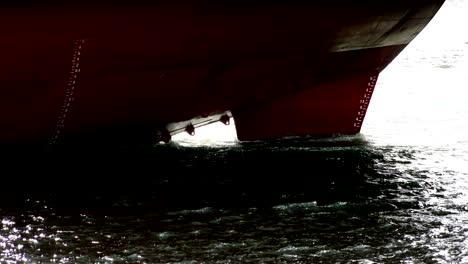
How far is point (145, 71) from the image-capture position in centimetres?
478

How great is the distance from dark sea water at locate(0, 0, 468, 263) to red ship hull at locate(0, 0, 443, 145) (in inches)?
12.5

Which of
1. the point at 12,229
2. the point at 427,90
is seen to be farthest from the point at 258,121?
the point at 427,90

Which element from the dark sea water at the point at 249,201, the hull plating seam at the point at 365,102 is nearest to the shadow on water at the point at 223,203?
the dark sea water at the point at 249,201

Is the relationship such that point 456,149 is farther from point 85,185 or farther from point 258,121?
point 85,185

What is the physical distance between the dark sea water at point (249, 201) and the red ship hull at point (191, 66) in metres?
0.32

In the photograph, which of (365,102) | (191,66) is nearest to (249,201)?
(191,66)

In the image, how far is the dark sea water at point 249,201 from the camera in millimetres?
3385

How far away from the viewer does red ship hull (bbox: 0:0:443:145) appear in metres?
4.34

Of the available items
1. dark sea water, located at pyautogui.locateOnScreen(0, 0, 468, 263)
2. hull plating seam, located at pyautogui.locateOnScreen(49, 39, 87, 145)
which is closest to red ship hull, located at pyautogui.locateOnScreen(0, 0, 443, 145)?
hull plating seam, located at pyautogui.locateOnScreen(49, 39, 87, 145)

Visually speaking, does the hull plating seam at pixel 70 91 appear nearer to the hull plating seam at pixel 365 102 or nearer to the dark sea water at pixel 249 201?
the dark sea water at pixel 249 201

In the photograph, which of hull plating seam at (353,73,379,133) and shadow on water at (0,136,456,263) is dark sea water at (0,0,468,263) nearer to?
shadow on water at (0,136,456,263)

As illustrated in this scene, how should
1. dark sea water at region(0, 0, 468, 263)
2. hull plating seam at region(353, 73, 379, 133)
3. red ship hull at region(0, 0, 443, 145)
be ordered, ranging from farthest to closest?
hull plating seam at region(353, 73, 379, 133) < red ship hull at region(0, 0, 443, 145) < dark sea water at region(0, 0, 468, 263)

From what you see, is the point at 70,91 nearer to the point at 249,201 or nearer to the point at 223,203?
the point at 223,203

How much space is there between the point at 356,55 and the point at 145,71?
2.10m
